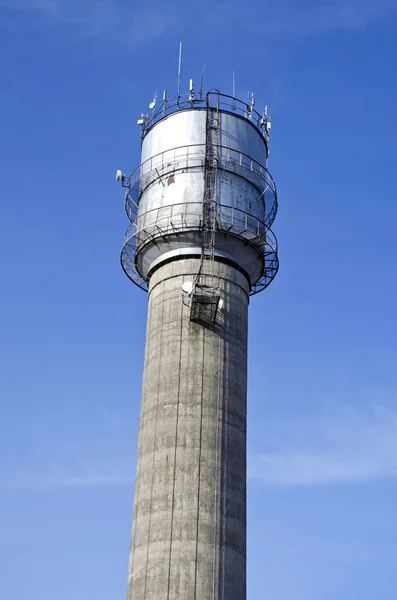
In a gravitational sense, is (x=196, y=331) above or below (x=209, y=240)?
below

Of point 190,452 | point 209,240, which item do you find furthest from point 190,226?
point 190,452

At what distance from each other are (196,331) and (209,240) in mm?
4249

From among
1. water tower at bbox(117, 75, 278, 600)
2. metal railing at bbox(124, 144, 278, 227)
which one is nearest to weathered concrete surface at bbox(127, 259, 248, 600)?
water tower at bbox(117, 75, 278, 600)

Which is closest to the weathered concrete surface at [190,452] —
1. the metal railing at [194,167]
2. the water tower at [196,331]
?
the water tower at [196,331]

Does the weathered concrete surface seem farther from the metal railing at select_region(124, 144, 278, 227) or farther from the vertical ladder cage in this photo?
the metal railing at select_region(124, 144, 278, 227)

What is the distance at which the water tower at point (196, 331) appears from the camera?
35.1 metres

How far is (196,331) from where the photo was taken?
127 feet

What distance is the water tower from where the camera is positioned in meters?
35.1

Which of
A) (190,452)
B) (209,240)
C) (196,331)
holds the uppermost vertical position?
(209,240)

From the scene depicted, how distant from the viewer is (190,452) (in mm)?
36344

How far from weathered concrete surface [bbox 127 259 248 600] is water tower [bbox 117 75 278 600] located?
2.0 inches

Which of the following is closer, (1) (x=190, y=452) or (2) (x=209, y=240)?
(1) (x=190, y=452)

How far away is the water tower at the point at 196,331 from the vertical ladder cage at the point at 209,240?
54mm

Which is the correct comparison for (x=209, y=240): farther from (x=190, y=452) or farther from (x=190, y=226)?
(x=190, y=452)
